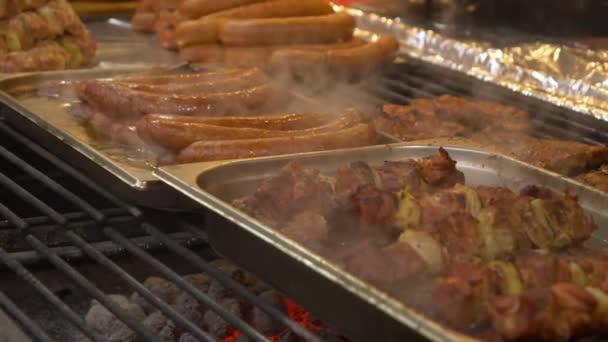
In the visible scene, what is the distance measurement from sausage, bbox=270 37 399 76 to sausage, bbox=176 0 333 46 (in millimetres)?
423

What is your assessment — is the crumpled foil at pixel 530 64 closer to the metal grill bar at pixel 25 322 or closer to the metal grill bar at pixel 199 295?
the metal grill bar at pixel 199 295

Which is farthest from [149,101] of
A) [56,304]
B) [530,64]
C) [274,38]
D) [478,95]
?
[530,64]

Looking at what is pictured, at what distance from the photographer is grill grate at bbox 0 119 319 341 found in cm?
266

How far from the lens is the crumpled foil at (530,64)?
5027 mm

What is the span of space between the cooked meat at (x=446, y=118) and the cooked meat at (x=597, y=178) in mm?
705

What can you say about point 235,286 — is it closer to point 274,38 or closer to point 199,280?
point 199,280

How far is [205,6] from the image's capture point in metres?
5.55

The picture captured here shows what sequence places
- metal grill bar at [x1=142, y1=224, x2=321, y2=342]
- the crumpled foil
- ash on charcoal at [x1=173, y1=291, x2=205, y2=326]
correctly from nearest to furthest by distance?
1. metal grill bar at [x1=142, y1=224, x2=321, y2=342]
2. ash on charcoal at [x1=173, y1=291, x2=205, y2=326]
3. the crumpled foil

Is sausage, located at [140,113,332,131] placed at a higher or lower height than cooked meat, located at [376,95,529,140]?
higher

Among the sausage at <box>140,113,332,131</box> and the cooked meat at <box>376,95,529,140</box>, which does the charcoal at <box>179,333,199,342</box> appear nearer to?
the sausage at <box>140,113,332,131</box>

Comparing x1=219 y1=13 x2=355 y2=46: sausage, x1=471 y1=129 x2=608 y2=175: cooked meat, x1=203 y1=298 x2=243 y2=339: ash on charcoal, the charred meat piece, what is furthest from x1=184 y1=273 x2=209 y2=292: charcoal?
x1=219 y1=13 x2=355 y2=46: sausage

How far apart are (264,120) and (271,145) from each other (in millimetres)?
332

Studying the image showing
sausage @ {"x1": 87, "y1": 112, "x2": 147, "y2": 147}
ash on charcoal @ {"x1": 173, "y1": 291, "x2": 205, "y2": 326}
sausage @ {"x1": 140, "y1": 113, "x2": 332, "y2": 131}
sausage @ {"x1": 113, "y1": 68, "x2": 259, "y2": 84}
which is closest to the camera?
ash on charcoal @ {"x1": 173, "y1": 291, "x2": 205, "y2": 326}

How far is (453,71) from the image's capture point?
18.3 ft
